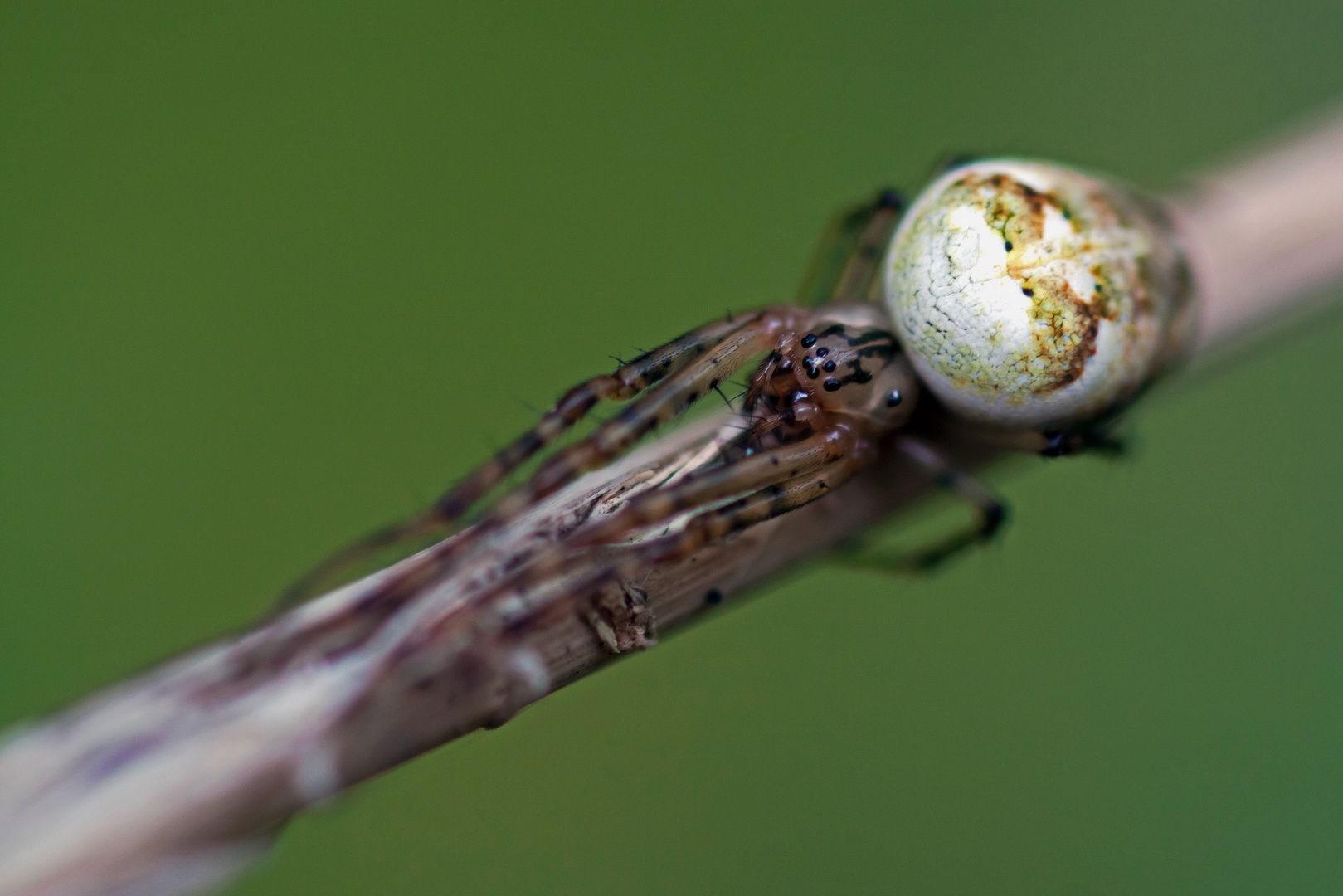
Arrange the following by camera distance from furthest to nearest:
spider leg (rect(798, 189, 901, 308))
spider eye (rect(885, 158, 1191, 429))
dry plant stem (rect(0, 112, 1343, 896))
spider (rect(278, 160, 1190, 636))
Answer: spider leg (rect(798, 189, 901, 308))
spider eye (rect(885, 158, 1191, 429))
spider (rect(278, 160, 1190, 636))
dry plant stem (rect(0, 112, 1343, 896))

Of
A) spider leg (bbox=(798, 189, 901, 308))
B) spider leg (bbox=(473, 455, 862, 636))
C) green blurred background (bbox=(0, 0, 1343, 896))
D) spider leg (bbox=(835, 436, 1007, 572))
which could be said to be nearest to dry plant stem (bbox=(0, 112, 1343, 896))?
spider leg (bbox=(473, 455, 862, 636))

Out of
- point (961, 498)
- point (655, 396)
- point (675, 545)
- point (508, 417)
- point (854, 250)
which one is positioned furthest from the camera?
point (508, 417)

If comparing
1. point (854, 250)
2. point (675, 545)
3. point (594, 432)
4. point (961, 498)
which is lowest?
point (961, 498)

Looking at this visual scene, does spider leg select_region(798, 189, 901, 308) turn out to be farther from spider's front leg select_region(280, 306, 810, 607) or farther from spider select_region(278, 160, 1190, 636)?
spider's front leg select_region(280, 306, 810, 607)

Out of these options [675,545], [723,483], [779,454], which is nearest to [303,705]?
[675,545]

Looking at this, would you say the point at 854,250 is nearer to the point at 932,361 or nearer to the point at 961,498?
the point at 932,361

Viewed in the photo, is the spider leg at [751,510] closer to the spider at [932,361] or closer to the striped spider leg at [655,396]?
the spider at [932,361]
